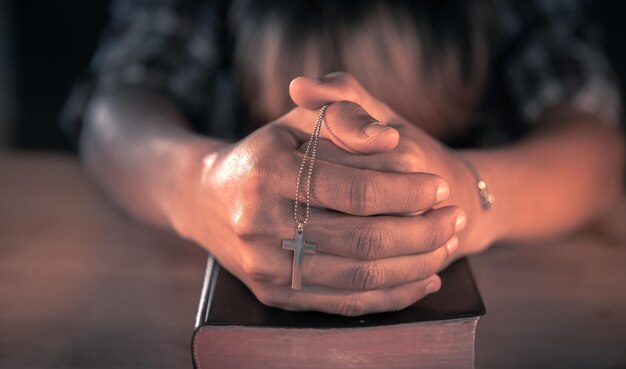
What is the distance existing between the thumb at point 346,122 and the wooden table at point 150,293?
220mm

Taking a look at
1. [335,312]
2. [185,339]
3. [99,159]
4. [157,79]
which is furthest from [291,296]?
[157,79]

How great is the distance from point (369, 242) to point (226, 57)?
63 cm

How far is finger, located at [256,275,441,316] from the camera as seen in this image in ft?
1.78

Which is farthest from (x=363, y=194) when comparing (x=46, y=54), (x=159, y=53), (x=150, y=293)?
(x=46, y=54)

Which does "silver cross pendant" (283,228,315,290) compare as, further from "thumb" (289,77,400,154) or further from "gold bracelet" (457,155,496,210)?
"gold bracelet" (457,155,496,210)

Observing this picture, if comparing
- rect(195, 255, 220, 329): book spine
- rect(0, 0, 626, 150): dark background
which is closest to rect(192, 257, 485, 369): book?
rect(195, 255, 220, 329): book spine

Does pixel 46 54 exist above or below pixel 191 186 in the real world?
below

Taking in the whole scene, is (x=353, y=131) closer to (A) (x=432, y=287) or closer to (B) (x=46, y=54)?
(A) (x=432, y=287)

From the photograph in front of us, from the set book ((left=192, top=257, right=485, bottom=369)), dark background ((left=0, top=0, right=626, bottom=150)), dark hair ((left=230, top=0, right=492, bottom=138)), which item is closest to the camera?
book ((left=192, top=257, right=485, bottom=369))

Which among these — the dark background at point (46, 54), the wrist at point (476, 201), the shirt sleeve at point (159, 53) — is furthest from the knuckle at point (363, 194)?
the dark background at point (46, 54)

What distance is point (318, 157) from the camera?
0.58m

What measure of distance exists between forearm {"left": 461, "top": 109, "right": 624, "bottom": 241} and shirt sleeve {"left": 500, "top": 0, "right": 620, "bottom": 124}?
0.13 ft

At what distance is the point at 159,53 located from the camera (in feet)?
3.26

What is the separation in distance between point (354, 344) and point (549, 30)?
26.9 inches
